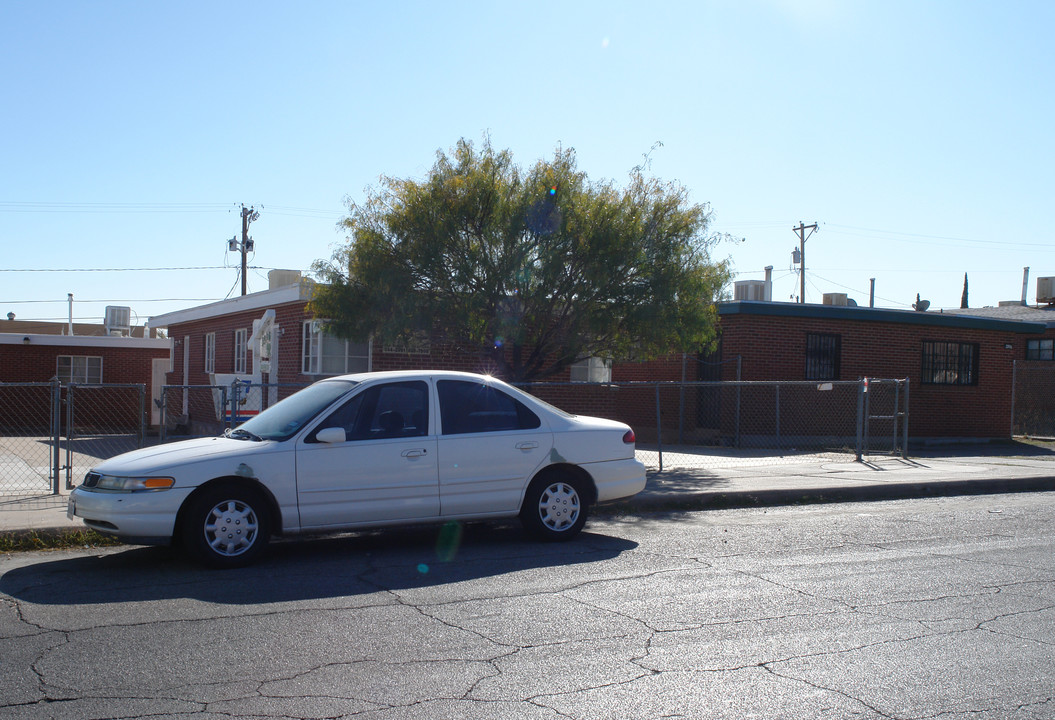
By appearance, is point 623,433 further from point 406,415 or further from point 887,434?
point 887,434

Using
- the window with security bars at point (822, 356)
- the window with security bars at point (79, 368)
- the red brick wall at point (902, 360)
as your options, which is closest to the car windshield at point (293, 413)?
the red brick wall at point (902, 360)

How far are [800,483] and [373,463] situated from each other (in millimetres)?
6874

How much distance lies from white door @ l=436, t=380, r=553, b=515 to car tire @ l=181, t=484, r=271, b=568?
5.05ft

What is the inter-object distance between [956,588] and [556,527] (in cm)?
334

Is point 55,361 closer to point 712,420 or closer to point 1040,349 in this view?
point 712,420

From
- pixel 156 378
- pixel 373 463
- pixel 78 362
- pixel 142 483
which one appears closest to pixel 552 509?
pixel 373 463

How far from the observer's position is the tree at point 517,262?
13484 millimetres

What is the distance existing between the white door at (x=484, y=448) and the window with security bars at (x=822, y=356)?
1375 cm

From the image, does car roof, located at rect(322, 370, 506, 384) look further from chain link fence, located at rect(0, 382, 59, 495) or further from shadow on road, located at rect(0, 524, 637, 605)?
chain link fence, located at rect(0, 382, 59, 495)

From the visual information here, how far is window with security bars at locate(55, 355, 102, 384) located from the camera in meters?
27.3

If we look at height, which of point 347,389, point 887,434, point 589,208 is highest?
point 589,208

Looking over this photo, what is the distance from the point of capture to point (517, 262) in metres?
13.5

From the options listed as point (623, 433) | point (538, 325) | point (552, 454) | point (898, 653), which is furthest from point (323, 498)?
point (538, 325)

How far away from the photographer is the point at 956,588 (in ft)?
21.7
